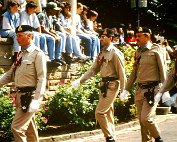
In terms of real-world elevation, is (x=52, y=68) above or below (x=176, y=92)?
above

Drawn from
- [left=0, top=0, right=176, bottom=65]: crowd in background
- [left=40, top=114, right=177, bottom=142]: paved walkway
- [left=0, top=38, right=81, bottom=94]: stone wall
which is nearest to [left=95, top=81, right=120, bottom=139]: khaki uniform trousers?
[left=40, top=114, right=177, bottom=142]: paved walkway

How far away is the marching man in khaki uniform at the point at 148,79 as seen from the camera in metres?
8.73

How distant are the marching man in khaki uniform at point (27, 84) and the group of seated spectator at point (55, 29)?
4.09 m

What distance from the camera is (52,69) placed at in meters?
14.0

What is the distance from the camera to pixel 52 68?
14.0 metres

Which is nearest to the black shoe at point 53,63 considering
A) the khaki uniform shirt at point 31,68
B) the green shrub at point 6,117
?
the green shrub at point 6,117

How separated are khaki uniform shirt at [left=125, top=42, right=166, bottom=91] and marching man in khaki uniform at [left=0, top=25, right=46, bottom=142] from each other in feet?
6.76

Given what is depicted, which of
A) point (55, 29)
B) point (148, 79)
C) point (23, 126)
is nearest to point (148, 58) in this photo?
point (148, 79)

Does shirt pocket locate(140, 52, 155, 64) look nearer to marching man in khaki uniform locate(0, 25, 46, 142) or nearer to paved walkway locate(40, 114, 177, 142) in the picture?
marching man in khaki uniform locate(0, 25, 46, 142)

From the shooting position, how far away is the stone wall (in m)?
12.5

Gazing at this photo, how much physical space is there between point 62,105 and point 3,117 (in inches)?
79.9

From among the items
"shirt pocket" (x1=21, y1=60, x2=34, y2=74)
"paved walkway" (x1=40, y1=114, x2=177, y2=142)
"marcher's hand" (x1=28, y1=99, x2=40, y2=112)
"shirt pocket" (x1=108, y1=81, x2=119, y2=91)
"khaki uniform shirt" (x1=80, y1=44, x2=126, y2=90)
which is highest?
"shirt pocket" (x1=21, y1=60, x2=34, y2=74)

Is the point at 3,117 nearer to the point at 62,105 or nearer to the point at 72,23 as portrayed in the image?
the point at 62,105

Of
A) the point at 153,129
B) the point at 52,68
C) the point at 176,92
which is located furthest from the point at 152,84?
the point at 176,92
